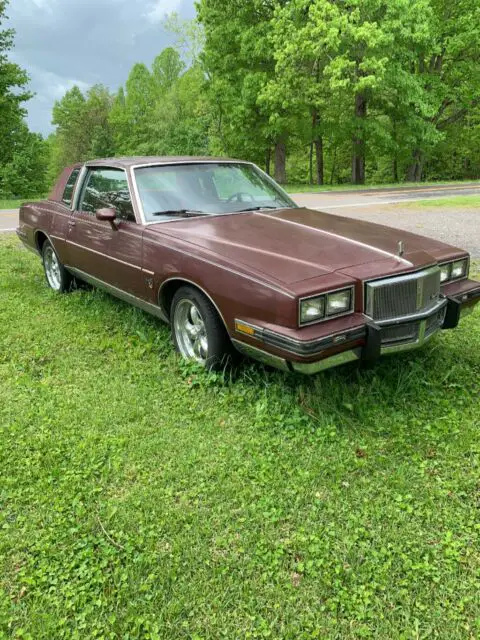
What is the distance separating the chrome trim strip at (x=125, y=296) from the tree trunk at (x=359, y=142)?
2532 cm

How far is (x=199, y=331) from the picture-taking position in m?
3.87

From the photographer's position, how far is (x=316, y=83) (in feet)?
80.8

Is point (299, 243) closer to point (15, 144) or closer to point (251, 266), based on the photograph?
point (251, 266)

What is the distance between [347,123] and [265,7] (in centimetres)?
704

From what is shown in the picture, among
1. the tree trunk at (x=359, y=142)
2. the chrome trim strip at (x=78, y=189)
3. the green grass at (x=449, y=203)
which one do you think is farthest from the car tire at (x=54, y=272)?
the tree trunk at (x=359, y=142)

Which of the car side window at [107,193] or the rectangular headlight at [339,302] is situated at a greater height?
the car side window at [107,193]

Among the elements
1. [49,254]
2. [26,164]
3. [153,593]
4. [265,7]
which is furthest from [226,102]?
[153,593]

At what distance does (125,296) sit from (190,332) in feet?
3.08

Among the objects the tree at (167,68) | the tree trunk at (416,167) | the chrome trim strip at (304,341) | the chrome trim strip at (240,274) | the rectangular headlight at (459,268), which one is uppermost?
the tree at (167,68)

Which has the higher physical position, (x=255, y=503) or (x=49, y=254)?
(x=49, y=254)

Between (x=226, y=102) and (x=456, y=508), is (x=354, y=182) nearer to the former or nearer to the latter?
(x=226, y=102)

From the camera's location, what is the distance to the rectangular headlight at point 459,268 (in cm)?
393

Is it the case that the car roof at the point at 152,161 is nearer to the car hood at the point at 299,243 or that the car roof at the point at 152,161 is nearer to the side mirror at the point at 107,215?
the side mirror at the point at 107,215

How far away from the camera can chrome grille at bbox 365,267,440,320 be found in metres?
3.16
